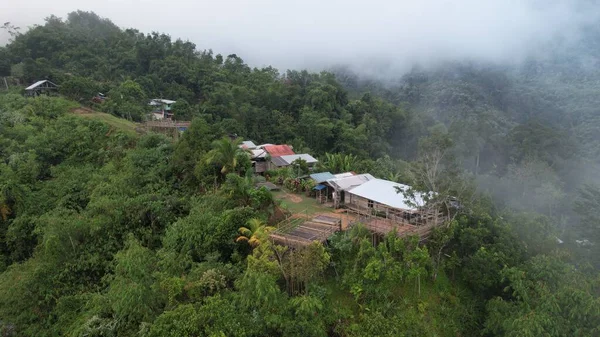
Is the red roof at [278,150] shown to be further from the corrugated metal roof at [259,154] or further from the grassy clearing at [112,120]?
the grassy clearing at [112,120]

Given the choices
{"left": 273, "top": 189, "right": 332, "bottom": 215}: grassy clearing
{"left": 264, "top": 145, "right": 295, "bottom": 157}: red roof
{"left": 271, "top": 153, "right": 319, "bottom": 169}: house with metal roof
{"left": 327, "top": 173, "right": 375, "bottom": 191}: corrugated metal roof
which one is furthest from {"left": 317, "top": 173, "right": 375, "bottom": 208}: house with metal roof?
{"left": 264, "top": 145, "right": 295, "bottom": 157}: red roof

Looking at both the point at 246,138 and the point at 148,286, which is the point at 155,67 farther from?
the point at 148,286

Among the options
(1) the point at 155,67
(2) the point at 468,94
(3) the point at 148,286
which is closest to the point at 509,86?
(2) the point at 468,94

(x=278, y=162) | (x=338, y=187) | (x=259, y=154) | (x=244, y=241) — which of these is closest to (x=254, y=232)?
(x=244, y=241)

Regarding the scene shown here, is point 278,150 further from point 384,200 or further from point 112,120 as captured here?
point 112,120

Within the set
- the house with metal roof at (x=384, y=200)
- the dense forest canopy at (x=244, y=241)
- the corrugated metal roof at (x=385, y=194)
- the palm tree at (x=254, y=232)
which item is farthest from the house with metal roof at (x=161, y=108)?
the palm tree at (x=254, y=232)

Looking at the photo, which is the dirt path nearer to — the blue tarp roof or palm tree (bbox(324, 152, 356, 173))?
the blue tarp roof
